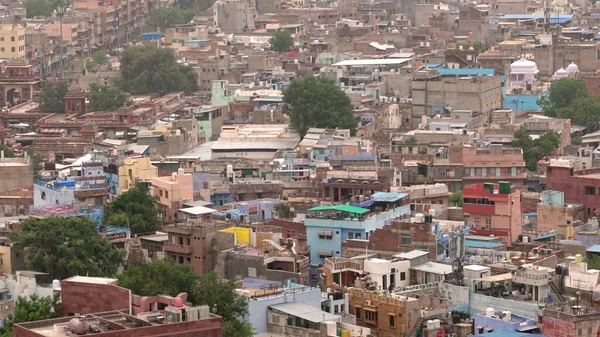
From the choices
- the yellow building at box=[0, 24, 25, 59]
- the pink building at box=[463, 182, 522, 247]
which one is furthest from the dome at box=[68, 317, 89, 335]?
the yellow building at box=[0, 24, 25, 59]

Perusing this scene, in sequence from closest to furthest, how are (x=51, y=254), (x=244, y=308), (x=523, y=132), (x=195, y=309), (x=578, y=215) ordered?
(x=195, y=309) → (x=244, y=308) → (x=51, y=254) → (x=578, y=215) → (x=523, y=132)

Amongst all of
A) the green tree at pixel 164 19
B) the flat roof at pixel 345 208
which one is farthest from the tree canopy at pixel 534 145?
the green tree at pixel 164 19

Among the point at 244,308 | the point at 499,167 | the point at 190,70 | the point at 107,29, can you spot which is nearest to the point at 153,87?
the point at 190,70

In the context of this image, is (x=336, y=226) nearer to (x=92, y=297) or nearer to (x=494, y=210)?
(x=494, y=210)

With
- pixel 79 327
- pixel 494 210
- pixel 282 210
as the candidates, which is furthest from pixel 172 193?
pixel 79 327

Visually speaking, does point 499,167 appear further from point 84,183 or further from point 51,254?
point 51,254

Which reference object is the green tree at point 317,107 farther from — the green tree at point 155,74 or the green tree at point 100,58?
the green tree at point 100,58
